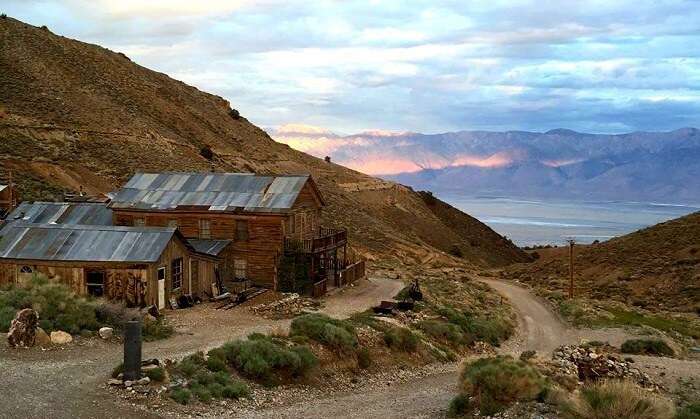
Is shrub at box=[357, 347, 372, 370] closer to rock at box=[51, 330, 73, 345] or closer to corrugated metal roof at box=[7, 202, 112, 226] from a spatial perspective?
rock at box=[51, 330, 73, 345]

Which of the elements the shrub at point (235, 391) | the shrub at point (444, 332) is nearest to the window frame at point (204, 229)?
the shrub at point (444, 332)

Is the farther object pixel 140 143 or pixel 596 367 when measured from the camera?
pixel 140 143

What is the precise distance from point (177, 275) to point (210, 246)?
4.14 meters

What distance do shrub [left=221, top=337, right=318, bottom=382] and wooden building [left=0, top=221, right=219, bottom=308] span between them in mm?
7916

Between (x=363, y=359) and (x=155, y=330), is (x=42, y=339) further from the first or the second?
(x=363, y=359)

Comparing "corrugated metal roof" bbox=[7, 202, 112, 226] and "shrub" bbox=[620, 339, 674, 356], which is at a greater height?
"corrugated metal roof" bbox=[7, 202, 112, 226]

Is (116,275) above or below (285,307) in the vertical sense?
above

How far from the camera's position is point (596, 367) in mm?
25828

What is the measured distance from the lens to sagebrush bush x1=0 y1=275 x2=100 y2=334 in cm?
2256

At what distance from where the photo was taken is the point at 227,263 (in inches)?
1374

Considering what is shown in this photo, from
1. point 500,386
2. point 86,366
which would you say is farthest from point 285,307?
point 500,386

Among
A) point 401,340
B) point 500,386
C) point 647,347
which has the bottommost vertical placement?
point 647,347

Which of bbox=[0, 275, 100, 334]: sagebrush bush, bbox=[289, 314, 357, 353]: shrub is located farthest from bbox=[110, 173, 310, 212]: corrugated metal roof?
bbox=[0, 275, 100, 334]: sagebrush bush

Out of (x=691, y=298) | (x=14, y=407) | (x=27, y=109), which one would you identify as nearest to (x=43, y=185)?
(x=27, y=109)
